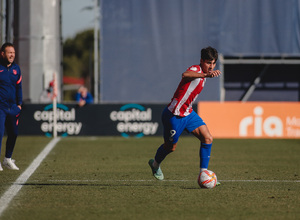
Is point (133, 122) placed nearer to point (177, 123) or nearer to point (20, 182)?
point (20, 182)

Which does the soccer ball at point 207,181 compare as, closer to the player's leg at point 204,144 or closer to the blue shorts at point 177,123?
the player's leg at point 204,144

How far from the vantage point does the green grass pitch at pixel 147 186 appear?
6.71 meters

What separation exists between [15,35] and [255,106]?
9.87 metres

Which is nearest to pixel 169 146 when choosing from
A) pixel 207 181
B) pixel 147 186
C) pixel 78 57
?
pixel 147 186

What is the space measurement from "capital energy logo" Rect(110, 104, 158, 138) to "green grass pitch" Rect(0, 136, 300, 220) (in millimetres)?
4866

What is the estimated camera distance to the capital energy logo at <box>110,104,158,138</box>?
68.6 feet

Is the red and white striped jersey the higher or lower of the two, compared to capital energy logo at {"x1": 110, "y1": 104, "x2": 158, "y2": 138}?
higher

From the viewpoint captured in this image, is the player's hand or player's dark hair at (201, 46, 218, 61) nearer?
the player's hand

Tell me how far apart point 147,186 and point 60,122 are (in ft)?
40.4

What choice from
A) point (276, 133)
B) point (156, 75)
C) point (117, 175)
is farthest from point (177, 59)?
point (117, 175)

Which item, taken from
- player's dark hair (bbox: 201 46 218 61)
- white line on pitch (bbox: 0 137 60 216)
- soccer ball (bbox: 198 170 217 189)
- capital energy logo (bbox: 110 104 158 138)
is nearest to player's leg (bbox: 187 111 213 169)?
soccer ball (bbox: 198 170 217 189)

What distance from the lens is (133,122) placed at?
2094 centimetres

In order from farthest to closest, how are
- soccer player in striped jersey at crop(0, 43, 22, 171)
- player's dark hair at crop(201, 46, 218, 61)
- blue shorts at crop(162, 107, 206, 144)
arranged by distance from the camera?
soccer player in striped jersey at crop(0, 43, 22, 171), blue shorts at crop(162, 107, 206, 144), player's dark hair at crop(201, 46, 218, 61)

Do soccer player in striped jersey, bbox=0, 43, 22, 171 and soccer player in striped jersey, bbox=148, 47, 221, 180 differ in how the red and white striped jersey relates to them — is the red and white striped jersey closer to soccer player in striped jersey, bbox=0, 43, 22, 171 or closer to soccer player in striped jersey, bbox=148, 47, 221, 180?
soccer player in striped jersey, bbox=148, 47, 221, 180
